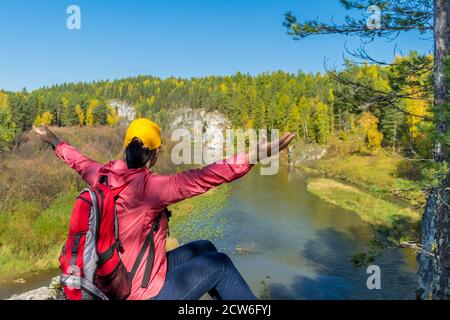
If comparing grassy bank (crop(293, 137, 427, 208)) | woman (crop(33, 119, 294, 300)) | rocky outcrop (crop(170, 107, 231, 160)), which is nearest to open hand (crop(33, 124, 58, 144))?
woman (crop(33, 119, 294, 300))

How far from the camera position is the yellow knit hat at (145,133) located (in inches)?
106

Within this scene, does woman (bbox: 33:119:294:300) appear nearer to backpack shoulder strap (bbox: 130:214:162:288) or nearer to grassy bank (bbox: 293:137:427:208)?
backpack shoulder strap (bbox: 130:214:162:288)

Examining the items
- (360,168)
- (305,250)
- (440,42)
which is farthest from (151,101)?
(440,42)

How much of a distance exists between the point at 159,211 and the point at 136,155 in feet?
1.35

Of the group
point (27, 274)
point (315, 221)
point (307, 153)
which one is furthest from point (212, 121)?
point (27, 274)

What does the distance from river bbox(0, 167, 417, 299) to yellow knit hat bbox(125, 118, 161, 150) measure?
11.6m

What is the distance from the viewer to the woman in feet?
7.83

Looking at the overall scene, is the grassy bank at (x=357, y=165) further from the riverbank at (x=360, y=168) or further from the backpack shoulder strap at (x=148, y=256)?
the backpack shoulder strap at (x=148, y=256)

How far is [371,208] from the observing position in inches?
1148

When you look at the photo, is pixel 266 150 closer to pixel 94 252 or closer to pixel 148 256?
pixel 148 256

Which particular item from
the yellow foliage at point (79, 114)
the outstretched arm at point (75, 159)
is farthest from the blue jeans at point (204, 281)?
the yellow foliage at point (79, 114)

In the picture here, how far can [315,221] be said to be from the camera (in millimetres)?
26062
